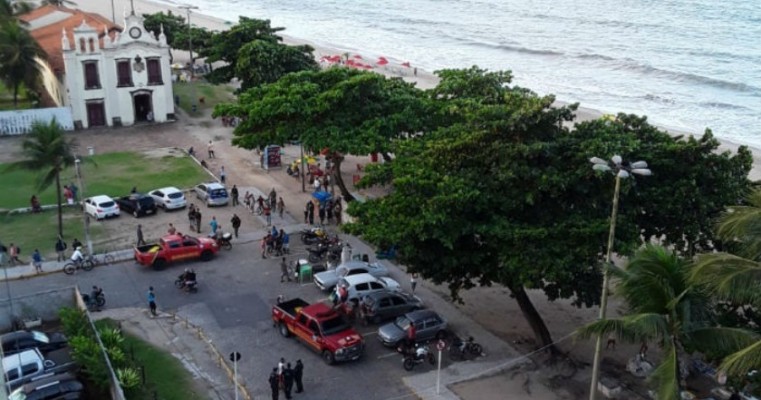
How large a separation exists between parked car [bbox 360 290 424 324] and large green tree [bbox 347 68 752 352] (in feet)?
9.82

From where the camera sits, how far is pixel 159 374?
22750 mm

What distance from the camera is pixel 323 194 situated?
3741cm

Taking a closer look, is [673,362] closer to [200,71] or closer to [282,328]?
[282,328]

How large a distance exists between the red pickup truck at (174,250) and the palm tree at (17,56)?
27.8 m

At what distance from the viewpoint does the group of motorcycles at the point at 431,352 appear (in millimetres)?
23250

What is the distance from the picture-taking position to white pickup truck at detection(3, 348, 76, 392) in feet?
70.5

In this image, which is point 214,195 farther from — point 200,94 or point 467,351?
point 200,94

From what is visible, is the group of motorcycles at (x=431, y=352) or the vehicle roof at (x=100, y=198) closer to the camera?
the group of motorcycles at (x=431, y=352)

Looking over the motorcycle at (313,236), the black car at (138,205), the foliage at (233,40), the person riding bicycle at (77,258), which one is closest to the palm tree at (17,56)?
the foliage at (233,40)

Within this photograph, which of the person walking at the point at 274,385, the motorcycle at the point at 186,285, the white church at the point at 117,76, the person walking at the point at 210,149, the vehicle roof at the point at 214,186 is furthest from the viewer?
the white church at the point at 117,76

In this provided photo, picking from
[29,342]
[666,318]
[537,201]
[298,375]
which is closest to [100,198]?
[29,342]

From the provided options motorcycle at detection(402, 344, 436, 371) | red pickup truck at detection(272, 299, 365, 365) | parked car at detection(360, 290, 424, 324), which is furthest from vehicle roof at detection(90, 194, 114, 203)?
motorcycle at detection(402, 344, 436, 371)

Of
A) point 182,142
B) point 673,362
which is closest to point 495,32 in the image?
point 182,142

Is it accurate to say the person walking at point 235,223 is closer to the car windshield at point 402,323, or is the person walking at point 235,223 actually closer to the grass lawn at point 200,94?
the car windshield at point 402,323
